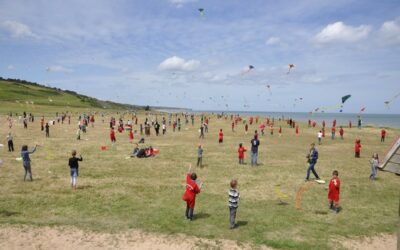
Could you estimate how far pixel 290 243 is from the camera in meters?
11.7

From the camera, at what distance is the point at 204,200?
16.3 meters

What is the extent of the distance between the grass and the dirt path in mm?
455

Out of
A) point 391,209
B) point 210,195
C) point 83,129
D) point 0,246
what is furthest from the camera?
point 83,129

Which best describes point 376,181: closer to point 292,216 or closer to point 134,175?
point 292,216

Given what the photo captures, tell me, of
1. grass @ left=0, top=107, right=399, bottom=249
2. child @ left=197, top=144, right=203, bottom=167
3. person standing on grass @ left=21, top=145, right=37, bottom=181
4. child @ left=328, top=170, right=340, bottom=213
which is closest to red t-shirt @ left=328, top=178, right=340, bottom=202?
child @ left=328, top=170, right=340, bottom=213

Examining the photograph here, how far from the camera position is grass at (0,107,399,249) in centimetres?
1280

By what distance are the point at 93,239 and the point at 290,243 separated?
635cm

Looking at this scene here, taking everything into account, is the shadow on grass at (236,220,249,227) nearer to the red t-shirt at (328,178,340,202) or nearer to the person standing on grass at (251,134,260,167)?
the red t-shirt at (328,178,340,202)

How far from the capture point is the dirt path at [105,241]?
1124cm

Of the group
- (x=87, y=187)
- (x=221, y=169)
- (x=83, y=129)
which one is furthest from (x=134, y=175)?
(x=83, y=129)

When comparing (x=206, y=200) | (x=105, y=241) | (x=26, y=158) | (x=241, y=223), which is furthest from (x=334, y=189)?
(x=26, y=158)

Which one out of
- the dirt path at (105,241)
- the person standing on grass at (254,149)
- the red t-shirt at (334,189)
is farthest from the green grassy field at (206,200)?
the red t-shirt at (334,189)

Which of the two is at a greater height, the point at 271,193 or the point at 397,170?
the point at 397,170

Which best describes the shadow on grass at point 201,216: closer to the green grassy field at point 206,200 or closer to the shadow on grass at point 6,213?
the green grassy field at point 206,200
